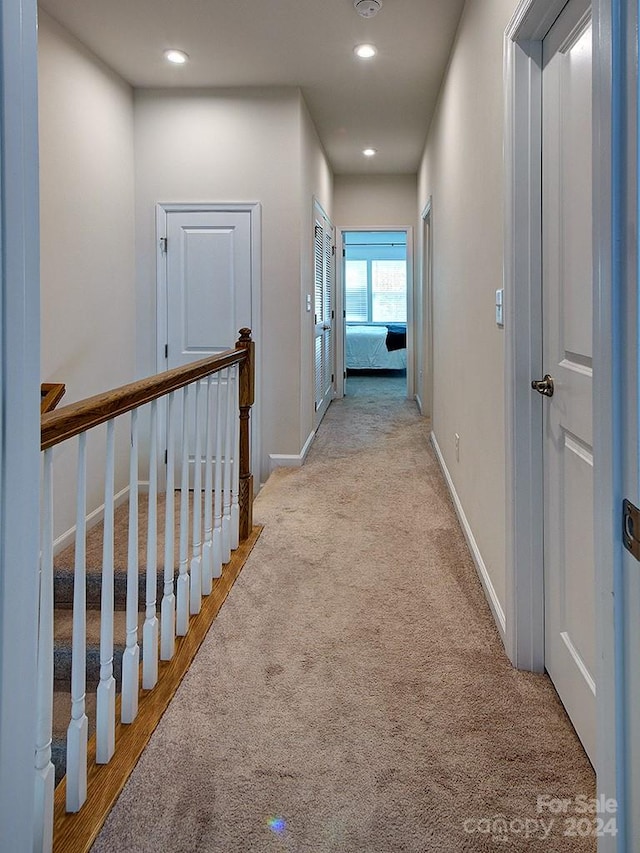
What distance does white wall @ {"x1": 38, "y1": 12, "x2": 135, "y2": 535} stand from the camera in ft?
10.9

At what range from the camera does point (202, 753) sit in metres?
1.60

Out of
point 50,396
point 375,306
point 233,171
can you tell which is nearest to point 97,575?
point 50,396

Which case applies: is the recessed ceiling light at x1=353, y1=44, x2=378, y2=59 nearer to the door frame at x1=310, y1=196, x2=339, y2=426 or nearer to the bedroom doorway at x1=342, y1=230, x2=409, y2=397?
the door frame at x1=310, y1=196, x2=339, y2=426

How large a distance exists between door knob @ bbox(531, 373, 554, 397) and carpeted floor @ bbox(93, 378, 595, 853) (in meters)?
0.82

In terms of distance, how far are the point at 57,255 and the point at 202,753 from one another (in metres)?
2.67

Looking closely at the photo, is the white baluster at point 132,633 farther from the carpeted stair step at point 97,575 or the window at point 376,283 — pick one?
the window at point 376,283

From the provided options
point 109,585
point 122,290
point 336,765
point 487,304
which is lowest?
point 336,765

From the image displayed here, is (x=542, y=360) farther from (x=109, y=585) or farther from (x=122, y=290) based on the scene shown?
(x=122, y=290)

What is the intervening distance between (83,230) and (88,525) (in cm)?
166

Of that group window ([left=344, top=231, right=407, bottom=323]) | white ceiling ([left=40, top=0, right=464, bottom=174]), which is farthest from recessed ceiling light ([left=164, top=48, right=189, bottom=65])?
window ([left=344, top=231, right=407, bottom=323])

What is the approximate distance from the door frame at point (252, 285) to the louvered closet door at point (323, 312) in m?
1.10

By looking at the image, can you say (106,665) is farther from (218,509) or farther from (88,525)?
(88,525)

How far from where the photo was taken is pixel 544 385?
1.82 meters

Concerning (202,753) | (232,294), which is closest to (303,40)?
(232,294)
